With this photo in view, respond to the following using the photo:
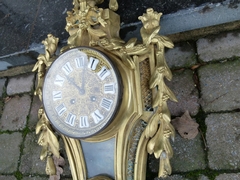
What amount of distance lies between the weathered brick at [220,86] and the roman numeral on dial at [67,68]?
1.44 ft

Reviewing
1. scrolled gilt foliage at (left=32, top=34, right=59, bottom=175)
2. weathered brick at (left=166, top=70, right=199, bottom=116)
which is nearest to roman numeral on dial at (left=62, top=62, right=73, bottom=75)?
scrolled gilt foliage at (left=32, top=34, right=59, bottom=175)

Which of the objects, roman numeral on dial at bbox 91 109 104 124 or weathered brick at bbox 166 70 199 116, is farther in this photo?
weathered brick at bbox 166 70 199 116

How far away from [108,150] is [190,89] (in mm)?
347

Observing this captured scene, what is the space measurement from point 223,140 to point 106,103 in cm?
38

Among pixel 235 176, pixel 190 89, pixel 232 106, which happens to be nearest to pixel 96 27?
pixel 190 89

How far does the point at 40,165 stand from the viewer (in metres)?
1.19

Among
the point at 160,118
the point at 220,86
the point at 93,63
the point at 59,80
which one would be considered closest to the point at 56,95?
the point at 59,80

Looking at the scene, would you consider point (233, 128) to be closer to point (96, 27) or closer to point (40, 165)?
point (96, 27)

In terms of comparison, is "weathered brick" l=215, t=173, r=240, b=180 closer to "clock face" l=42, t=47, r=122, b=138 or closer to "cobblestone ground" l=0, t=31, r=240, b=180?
"cobblestone ground" l=0, t=31, r=240, b=180

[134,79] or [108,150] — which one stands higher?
[134,79]

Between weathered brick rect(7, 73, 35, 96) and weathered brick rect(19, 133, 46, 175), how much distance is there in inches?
9.0

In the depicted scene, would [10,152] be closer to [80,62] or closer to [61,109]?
[61,109]

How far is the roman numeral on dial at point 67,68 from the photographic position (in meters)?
0.87

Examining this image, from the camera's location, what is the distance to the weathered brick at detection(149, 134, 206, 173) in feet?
2.98
